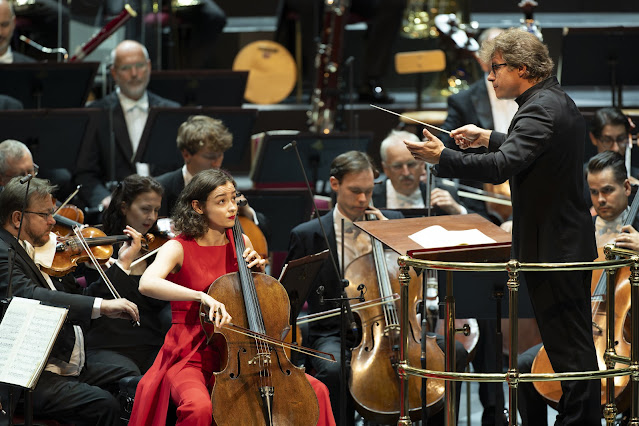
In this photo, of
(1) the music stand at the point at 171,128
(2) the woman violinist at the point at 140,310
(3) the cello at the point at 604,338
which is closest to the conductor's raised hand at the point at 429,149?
(3) the cello at the point at 604,338

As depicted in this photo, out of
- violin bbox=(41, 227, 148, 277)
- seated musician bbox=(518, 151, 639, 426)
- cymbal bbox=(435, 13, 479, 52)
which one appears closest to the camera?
violin bbox=(41, 227, 148, 277)

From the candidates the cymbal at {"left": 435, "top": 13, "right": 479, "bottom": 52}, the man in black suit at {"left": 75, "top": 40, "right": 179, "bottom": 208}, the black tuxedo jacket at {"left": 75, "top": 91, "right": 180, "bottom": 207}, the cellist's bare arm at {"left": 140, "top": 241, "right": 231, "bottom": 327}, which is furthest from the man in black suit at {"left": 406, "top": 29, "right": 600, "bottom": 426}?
the cymbal at {"left": 435, "top": 13, "right": 479, "bottom": 52}

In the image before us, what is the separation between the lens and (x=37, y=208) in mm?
4023

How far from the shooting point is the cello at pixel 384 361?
13.4 feet

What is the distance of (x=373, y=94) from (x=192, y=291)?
4.64 m

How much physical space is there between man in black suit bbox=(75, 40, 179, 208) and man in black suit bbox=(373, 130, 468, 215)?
1.46 m

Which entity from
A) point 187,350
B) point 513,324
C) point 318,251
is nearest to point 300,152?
point 318,251

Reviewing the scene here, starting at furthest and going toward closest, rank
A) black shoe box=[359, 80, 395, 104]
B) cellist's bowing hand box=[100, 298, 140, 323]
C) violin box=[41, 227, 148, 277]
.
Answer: black shoe box=[359, 80, 395, 104] < violin box=[41, 227, 148, 277] < cellist's bowing hand box=[100, 298, 140, 323]

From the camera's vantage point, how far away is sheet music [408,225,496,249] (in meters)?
3.33

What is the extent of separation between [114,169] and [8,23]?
1209 mm

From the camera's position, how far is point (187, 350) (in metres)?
3.73

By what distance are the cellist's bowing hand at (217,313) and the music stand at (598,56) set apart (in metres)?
3.64

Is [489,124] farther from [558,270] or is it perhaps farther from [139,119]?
[558,270]

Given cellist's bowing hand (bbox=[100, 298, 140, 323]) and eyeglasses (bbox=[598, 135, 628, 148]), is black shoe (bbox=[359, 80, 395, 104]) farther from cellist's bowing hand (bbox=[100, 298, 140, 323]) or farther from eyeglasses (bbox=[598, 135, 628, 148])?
cellist's bowing hand (bbox=[100, 298, 140, 323])
